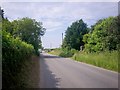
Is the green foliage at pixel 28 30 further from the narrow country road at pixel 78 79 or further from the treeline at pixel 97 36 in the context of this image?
the narrow country road at pixel 78 79

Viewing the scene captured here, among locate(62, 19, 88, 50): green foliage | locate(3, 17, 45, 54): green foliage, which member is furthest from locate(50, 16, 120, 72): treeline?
locate(3, 17, 45, 54): green foliage

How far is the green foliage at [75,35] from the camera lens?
305ft

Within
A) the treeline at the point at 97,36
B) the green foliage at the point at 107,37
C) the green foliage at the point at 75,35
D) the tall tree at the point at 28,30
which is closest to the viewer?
the green foliage at the point at 107,37

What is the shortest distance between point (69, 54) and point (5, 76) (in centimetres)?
7118

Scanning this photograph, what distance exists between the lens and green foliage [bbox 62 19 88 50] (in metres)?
92.9

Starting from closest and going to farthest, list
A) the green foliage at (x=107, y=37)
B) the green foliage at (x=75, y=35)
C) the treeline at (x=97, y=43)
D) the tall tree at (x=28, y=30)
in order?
1. the treeline at (x=97, y=43)
2. the green foliage at (x=107, y=37)
3. the tall tree at (x=28, y=30)
4. the green foliage at (x=75, y=35)

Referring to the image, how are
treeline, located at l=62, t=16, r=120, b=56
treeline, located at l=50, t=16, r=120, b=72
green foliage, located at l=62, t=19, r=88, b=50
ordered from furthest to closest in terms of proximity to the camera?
green foliage, located at l=62, t=19, r=88, b=50 → treeline, located at l=62, t=16, r=120, b=56 → treeline, located at l=50, t=16, r=120, b=72

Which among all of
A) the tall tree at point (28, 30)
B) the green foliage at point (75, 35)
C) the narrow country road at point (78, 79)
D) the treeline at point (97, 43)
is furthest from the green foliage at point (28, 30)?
the narrow country road at point (78, 79)

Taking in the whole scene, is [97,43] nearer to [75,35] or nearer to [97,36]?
[97,36]

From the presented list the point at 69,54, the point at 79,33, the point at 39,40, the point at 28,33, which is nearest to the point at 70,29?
the point at 79,33

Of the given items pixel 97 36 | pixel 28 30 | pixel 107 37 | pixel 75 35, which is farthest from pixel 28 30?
pixel 75 35

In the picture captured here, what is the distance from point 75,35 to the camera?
93.8 meters

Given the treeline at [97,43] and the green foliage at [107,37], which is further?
the green foliage at [107,37]

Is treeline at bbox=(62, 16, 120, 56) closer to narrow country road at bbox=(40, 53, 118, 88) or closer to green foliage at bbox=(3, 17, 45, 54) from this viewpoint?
green foliage at bbox=(3, 17, 45, 54)
